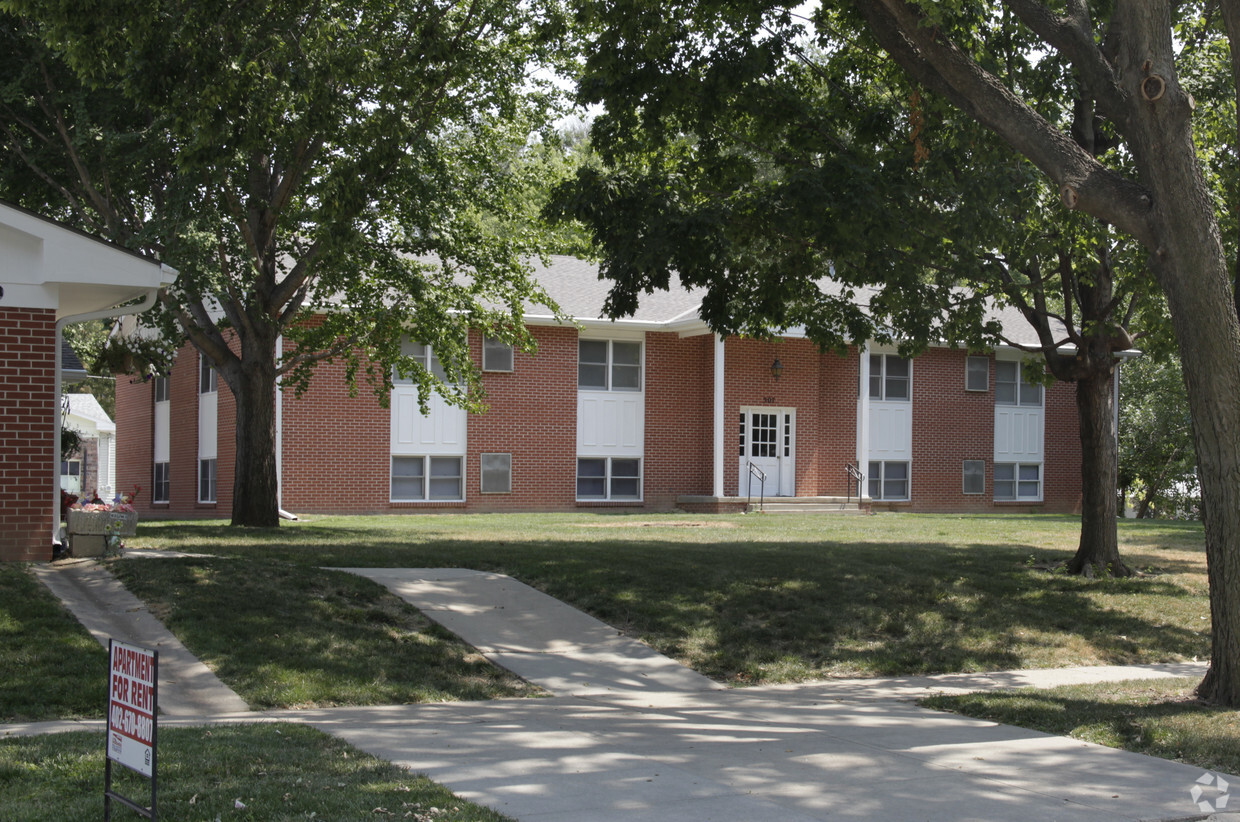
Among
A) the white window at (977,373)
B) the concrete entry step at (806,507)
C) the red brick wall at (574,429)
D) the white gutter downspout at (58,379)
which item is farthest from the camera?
the white window at (977,373)

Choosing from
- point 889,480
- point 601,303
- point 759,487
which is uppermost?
point 601,303

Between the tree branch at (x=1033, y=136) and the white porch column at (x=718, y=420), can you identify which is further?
the white porch column at (x=718, y=420)

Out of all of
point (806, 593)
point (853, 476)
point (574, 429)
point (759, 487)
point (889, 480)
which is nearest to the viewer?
point (806, 593)

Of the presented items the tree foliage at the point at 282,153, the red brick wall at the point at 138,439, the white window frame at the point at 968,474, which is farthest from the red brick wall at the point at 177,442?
the white window frame at the point at 968,474

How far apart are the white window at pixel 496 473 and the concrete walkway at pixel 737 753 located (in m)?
17.5

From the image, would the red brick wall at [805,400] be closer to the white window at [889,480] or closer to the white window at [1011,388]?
the white window at [889,480]

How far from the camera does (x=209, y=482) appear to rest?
1191 inches

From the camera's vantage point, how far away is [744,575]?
14461 millimetres

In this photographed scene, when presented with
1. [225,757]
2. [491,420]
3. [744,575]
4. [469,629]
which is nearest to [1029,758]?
[225,757]

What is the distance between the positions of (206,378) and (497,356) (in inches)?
307

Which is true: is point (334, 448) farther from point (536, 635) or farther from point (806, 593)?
point (536, 635)

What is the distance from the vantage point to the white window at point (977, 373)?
111 ft

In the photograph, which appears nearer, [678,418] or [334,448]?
[334,448]

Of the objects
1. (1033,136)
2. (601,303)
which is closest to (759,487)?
(601,303)
